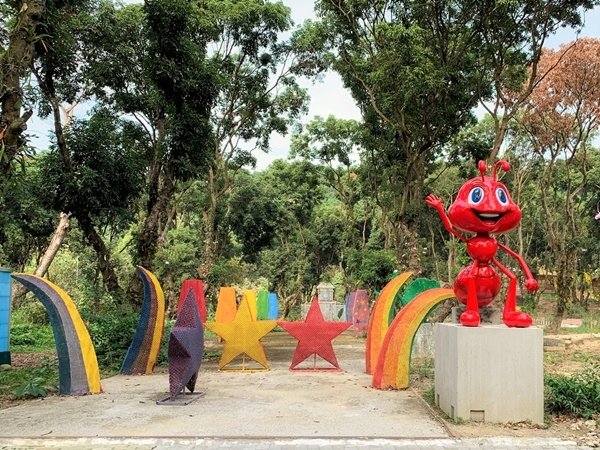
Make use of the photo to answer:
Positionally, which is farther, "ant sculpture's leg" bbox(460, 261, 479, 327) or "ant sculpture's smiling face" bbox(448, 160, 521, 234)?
"ant sculpture's smiling face" bbox(448, 160, 521, 234)

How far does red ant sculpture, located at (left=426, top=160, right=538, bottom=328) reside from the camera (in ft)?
22.2

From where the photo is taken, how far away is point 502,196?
6945mm

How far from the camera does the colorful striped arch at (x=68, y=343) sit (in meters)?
8.23

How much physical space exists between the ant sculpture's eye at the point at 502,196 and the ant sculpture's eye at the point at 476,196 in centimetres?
20

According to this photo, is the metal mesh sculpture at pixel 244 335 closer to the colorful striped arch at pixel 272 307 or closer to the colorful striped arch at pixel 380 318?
the colorful striped arch at pixel 380 318

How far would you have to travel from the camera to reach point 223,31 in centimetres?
1767

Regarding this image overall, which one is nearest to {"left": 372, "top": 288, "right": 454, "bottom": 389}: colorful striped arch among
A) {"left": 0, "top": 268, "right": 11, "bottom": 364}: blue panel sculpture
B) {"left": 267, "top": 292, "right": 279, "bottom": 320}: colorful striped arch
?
{"left": 0, "top": 268, "right": 11, "bottom": 364}: blue panel sculpture

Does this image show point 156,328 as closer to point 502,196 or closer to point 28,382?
point 28,382

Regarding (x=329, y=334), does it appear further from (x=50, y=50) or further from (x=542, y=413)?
(x=50, y=50)

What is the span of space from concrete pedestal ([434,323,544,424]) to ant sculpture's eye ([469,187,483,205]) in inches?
60.3

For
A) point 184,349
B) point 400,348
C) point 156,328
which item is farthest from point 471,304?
point 156,328

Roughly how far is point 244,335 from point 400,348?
3608 mm

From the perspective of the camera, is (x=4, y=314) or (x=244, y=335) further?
(x=4, y=314)

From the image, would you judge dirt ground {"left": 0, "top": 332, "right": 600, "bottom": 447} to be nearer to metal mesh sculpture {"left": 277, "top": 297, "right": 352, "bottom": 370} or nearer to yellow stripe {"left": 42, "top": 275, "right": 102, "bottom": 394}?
yellow stripe {"left": 42, "top": 275, "right": 102, "bottom": 394}
